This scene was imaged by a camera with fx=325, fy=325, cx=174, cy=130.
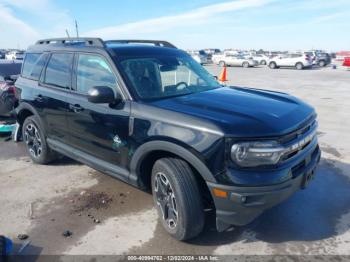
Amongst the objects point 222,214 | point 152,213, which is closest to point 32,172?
point 152,213

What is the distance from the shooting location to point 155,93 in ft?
11.8

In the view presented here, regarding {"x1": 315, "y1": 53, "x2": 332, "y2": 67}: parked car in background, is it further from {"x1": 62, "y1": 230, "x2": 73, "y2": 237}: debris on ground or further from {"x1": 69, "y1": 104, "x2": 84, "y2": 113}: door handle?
{"x1": 62, "y1": 230, "x2": 73, "y2": 237}: debris on ground

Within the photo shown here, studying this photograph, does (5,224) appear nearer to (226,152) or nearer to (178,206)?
(178,206)

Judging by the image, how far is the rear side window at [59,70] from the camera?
4.34m

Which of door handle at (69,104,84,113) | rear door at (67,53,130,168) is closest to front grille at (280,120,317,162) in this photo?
rear door at (67,53,130,168)

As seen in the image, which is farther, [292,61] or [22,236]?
[292,61]

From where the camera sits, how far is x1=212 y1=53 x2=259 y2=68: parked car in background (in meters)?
34.6

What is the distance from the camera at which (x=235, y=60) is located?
35.8 m

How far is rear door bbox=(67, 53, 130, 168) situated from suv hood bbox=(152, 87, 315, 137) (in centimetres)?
54

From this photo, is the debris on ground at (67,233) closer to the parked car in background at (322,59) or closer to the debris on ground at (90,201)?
the debris on ground at (90,201)

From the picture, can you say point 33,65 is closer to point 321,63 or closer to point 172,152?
point 172,152

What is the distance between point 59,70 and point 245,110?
→ 2784mm

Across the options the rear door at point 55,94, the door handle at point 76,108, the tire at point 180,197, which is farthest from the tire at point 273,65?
the tire at point 180,197

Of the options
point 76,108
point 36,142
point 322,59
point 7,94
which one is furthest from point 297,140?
point 322,59
